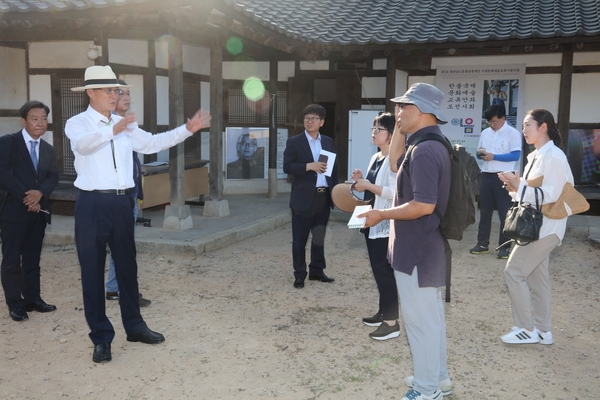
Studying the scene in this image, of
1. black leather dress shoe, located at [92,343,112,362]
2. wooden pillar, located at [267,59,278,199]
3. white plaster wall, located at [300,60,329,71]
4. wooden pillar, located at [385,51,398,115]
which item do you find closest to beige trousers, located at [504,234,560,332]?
black leather dress shoe, located at [92,343,112,362]

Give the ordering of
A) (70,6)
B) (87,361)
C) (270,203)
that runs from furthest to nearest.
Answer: (270,203) → (70,6) → (87,361)

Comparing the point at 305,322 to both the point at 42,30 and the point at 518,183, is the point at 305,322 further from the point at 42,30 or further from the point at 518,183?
the point at 42,30

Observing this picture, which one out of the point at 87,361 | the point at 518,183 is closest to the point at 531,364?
the point at 518,183

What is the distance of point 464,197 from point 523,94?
7.63 meters

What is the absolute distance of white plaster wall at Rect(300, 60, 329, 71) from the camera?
11.6m

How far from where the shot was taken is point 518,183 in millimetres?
4371

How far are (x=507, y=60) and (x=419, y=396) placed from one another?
8.12 m

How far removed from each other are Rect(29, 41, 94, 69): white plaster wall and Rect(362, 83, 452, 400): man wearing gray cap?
7.42m

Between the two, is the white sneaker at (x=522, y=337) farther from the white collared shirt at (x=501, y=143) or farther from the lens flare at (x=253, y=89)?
the lens flare at (x=253, y=89)

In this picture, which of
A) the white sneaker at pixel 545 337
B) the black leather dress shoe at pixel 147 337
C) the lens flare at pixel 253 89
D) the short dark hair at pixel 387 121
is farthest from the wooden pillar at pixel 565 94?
the black leather dress shoe at pixel 147 337

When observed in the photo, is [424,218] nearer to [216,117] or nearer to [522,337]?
[522,337]

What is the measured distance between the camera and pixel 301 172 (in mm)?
5812

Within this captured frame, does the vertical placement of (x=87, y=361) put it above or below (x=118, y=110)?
below

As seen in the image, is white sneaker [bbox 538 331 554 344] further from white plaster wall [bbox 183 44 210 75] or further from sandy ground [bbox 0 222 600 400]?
white plaster wall [bbox 183 44 210 75]
